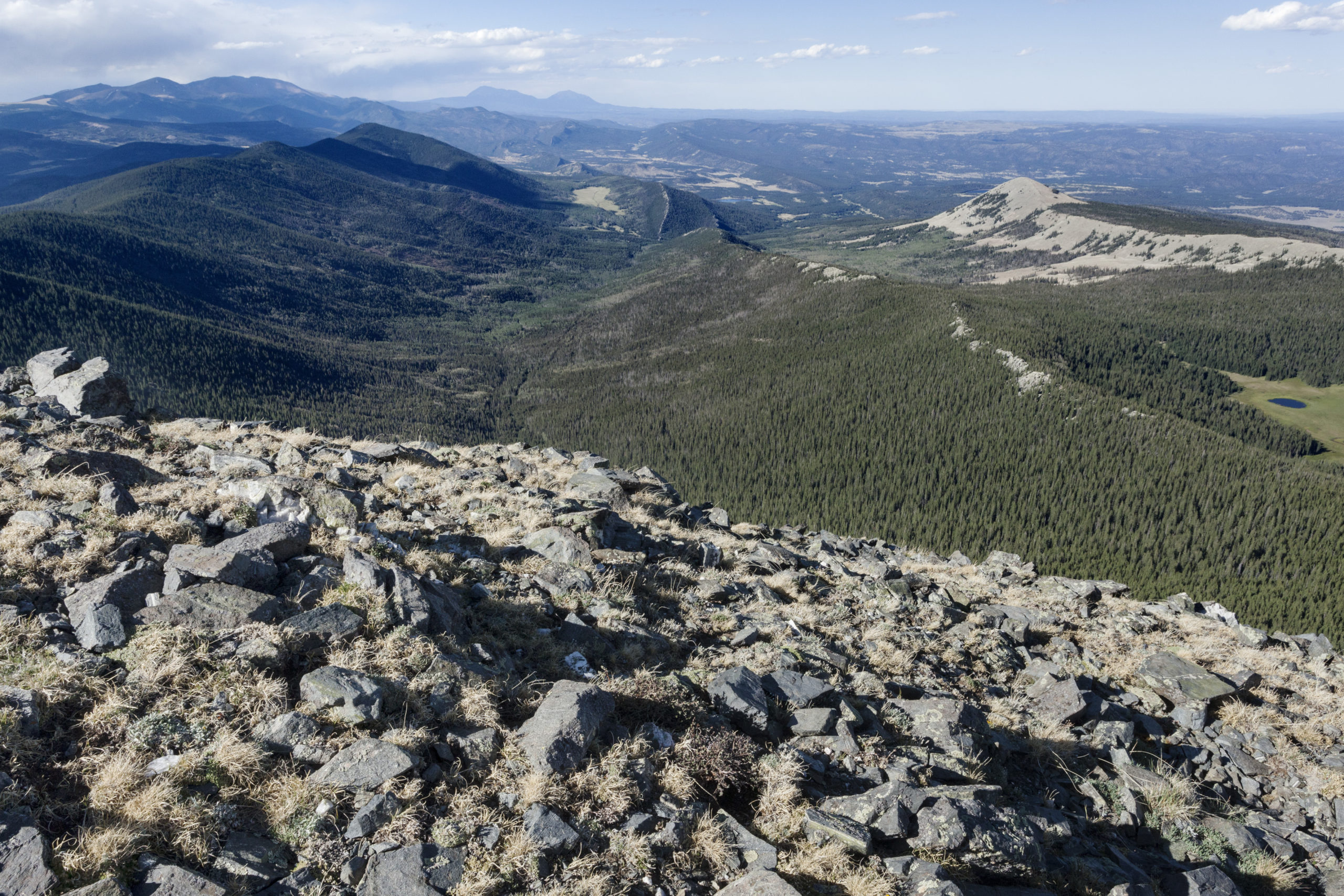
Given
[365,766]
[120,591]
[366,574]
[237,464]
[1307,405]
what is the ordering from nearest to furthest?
[365,766], [120,591], [366,574], [237,464], [1307,405]

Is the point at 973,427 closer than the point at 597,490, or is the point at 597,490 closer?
the point at 597,490

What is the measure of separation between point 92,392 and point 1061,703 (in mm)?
37708

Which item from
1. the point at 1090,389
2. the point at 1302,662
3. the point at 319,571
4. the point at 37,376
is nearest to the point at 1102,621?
the point at 1302,662

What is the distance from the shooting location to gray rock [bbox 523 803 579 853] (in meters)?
8.11

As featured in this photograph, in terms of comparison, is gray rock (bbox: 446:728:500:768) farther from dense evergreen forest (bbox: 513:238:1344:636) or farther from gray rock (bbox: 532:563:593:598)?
dense evergreen forest (bbox: 513:238:1344:636)

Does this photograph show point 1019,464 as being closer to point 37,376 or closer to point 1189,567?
point 1189,567

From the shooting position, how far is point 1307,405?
163625 millimetres

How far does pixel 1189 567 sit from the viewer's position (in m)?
87.0

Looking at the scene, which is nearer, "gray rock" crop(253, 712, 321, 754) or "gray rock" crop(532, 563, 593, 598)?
"gray rock" crop(253, 712, 321, 754)

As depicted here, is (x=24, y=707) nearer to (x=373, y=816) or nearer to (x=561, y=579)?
(x=373, y=816)

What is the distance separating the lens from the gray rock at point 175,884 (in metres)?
6.60

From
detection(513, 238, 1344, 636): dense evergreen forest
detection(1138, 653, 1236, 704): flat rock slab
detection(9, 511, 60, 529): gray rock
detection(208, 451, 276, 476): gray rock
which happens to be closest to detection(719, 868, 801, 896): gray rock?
detection(9, 511, 60, 529): gray rock

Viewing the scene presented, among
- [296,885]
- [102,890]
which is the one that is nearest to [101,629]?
[102,890]

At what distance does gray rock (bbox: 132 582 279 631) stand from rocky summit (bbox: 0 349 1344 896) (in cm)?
5
